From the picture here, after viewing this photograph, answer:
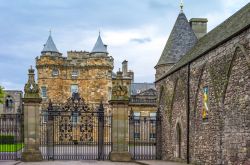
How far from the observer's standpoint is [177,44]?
33500 mm

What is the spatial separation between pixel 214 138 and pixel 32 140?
9823 millimetres

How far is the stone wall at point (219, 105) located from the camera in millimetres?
16666

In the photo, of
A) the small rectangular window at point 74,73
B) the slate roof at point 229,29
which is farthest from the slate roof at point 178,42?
the small rectangular window at point 74,73

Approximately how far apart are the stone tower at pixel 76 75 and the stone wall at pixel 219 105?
32.2 metres

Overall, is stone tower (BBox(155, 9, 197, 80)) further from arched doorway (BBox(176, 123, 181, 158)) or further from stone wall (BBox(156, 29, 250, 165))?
arched doorway (BBox(176, 123, 181, 158))

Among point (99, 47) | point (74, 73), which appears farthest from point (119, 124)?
point (99, 47)

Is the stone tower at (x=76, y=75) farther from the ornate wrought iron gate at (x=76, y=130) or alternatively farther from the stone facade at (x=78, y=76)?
the ornate wrought iron gate at (x=76, y=130)

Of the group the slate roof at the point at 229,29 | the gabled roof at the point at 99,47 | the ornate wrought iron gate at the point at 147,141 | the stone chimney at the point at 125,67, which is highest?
the gabled roof at the point at 99,47

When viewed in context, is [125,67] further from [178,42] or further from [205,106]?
[205,106]

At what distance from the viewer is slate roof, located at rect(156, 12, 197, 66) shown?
109 feet

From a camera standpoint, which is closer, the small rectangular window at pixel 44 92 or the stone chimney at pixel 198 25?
the stone chimney at pixel 198 25

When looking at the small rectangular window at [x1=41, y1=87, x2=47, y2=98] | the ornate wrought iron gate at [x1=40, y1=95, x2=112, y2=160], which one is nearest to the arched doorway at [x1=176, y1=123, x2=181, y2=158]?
the ornate wrought iron gate at [x1=40, y1=95, x2=112, y2=160]

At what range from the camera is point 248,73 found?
16.2 m

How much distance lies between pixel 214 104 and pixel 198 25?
18.2 meters
